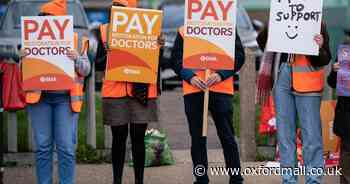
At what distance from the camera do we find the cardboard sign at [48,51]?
7.41 meters

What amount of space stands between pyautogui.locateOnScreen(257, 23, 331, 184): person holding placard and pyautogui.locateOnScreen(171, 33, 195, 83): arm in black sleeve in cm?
78

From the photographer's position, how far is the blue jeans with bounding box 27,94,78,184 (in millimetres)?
7422

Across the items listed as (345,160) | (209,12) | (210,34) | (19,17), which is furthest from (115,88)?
(19,17)

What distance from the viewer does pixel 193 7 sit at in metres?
7.60

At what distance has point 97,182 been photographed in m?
8.33

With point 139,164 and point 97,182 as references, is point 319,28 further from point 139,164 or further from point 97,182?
point 97,182

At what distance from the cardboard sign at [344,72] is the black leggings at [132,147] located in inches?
72.9

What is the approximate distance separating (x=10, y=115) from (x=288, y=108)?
3.34 meters

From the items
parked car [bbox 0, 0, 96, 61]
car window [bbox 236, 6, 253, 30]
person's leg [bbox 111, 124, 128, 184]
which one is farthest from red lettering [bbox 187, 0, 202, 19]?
car window [bbox 236, 6, 253, 30]

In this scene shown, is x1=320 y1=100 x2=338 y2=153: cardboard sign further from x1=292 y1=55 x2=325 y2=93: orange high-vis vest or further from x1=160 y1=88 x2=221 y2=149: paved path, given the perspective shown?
x1=160 y1=88 x2=221 y2=149: paved path

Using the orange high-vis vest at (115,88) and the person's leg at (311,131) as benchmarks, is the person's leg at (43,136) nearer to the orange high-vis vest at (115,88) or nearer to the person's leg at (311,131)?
the orange high-vis vest at (115,88)

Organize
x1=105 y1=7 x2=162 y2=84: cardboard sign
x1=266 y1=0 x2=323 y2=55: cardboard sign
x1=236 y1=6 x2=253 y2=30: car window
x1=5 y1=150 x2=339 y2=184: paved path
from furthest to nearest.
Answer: x1=236 y1=6 x2=253 y2=30: car window → x1=5 y1=150 x2=339 y2=184: paved path → x1=105 y1=7 x2=162 y2=84: cardboard sign → x1=266 y1=0 x2=323 y2=55: cardboard sign

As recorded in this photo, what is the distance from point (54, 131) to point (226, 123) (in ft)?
5.29

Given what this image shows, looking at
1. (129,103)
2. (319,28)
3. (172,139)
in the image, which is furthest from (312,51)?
(172,139)
